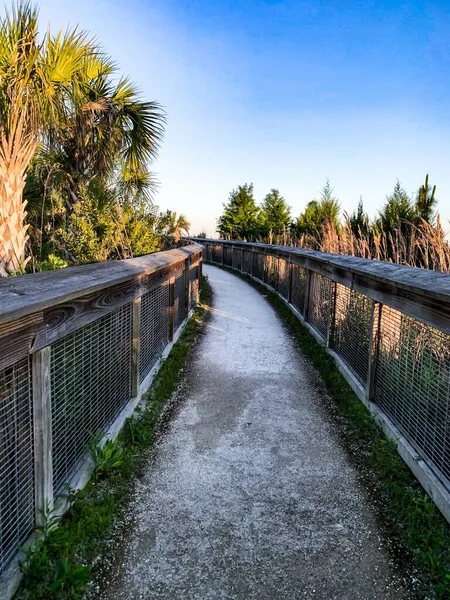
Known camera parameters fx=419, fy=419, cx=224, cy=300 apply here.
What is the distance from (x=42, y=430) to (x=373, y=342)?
2.93 m

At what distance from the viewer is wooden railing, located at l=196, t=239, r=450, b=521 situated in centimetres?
262

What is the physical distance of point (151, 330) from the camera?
470 centimetres

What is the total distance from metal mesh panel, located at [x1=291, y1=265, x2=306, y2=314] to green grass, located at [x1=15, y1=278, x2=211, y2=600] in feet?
15.7

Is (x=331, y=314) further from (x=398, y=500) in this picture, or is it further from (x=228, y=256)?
(x=228, y=256)

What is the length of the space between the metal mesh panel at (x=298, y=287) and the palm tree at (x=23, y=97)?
484 centimetres

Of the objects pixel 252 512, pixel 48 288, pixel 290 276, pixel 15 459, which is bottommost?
pixel 252 512

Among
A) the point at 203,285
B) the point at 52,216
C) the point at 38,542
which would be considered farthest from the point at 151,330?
the point at 203,285

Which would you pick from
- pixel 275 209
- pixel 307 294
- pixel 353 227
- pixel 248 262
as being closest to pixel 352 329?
pixel 307 294

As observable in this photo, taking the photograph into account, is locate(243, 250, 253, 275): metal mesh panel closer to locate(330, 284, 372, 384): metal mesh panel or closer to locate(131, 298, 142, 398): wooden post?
locate(330, 284, 372, 384): metal mesh panel

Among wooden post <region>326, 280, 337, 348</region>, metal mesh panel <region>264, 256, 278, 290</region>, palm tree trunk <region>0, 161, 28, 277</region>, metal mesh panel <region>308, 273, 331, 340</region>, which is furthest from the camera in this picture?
metal mesh panel <region>264, 256, 278, 290</region>

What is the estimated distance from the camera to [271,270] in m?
12.0

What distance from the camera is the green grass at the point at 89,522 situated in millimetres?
1863

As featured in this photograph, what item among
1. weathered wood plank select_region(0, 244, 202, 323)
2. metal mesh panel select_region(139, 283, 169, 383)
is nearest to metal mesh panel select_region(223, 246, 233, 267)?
metal mesh panel select_region(139, 283, 169, 383)

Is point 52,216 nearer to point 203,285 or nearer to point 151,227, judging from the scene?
point 151,227
